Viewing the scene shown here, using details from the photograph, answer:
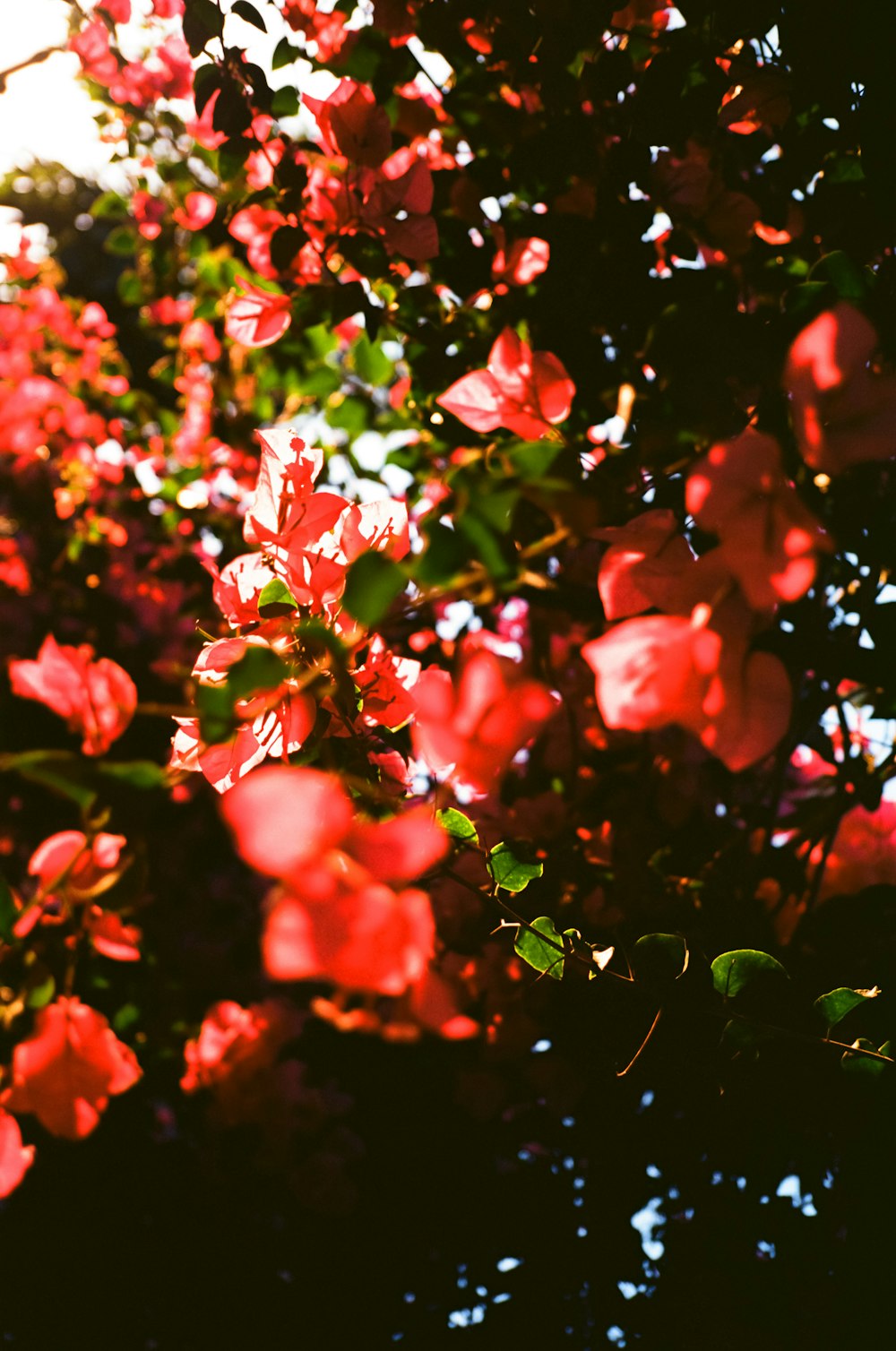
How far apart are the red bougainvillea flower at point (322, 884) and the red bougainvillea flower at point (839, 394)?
303mm

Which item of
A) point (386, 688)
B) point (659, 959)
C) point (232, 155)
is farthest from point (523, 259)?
point (659, 959)

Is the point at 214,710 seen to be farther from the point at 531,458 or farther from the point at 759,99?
the point at 759,99

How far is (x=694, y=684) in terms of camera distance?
17.2 inches

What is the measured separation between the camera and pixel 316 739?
2.13 feet

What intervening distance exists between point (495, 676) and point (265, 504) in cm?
37

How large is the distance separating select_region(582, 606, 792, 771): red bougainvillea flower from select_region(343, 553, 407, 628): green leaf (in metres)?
0.11

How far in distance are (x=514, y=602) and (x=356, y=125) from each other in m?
1.14

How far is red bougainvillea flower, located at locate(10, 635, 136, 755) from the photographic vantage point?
1.92 feet

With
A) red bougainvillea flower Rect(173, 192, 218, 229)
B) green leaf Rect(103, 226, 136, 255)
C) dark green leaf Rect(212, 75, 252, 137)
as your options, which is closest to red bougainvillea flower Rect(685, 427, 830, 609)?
dark green leaf Rect(212, 75, 252, 137)

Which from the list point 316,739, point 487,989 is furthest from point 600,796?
point 316,739

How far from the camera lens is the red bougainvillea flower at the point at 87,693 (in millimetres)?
586

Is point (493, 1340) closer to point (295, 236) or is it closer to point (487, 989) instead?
point (487, 989)

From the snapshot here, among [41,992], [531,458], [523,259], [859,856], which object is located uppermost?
[523,259]

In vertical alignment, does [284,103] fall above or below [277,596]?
above
